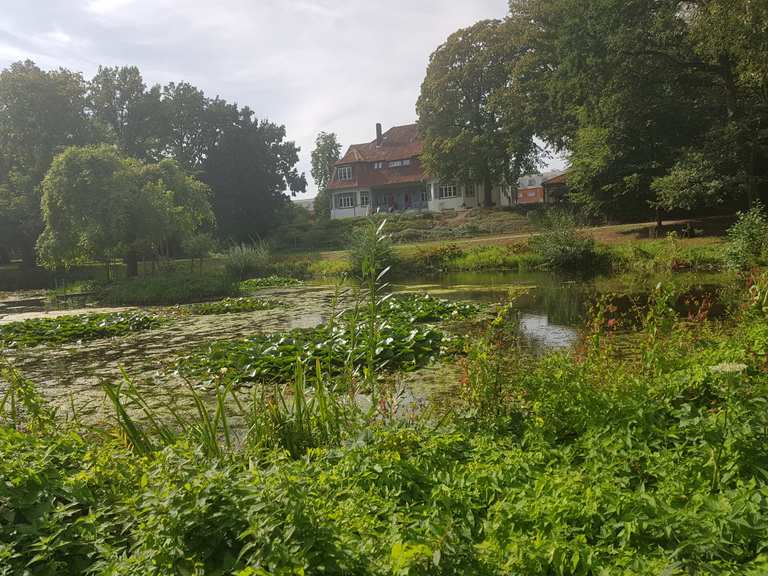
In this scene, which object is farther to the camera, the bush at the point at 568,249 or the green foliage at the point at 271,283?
the green foliage at the point at 271,283

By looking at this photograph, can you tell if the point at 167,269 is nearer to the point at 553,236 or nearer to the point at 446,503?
the point at 553,236

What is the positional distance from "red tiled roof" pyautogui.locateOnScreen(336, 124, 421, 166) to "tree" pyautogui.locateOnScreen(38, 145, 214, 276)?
30.4m

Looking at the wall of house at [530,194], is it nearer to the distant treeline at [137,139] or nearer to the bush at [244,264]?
the distant treeline at [137,139]

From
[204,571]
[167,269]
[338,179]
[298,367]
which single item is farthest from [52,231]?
[338,179]

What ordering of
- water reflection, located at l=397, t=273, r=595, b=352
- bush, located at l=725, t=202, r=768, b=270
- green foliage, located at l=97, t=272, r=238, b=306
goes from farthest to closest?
1. green foliage, located at l=97, t=272, r=238, b=306
2. bush, located at l=725, t=202, r=768, b=270
3. water reflection, located at l=397, t=273, r=595, b=352

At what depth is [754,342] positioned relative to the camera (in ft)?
18.7

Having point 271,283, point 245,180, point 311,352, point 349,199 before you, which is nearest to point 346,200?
point 349,199

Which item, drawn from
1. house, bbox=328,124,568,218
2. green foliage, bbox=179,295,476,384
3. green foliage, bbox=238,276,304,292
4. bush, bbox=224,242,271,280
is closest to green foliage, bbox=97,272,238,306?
green foliage, bbox=238,276,304,292

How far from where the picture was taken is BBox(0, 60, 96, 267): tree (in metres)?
36.8

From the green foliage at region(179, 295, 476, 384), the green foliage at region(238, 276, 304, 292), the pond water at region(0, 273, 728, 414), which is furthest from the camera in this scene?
the green foliage at region(238, 276, 304, 292)

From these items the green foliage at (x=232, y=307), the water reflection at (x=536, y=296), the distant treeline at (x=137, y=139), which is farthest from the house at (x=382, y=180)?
the green foliage at (x=232, y=307)

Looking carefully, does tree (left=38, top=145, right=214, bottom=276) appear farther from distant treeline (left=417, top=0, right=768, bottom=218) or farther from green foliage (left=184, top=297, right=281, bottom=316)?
distant treeline (left=417, top=0, right=768, bottom=218)

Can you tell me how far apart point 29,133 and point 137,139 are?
15.7 meters

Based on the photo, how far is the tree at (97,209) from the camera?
2622cm
